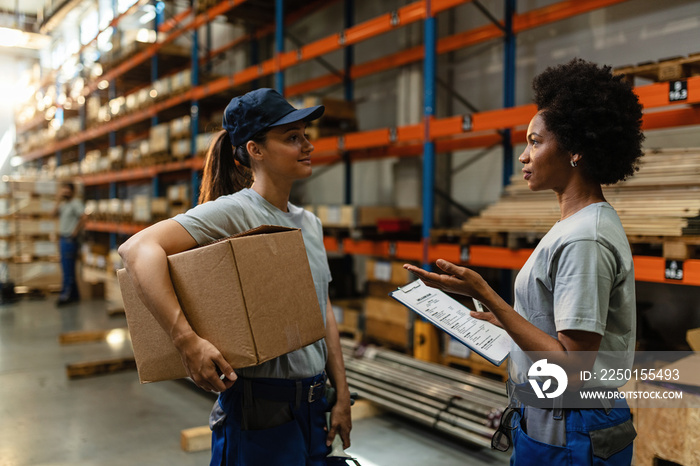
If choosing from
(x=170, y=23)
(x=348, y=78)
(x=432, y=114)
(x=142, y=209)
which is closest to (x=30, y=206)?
(x=142, y=209)

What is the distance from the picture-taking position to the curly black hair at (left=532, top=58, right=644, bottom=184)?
1.42 meters

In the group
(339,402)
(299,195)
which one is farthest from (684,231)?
(299,195)

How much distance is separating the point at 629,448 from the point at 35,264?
11.6m

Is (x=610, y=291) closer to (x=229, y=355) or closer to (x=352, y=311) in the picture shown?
(x=229, y=355)

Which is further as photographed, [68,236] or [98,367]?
Result: [68,236]

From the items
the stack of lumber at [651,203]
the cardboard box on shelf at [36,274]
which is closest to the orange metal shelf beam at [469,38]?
the stack of lumber at [651,203]

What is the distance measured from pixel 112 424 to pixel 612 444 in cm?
385

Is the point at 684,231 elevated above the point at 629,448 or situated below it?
above

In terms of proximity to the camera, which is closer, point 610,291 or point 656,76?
point 610,291

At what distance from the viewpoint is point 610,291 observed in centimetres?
134

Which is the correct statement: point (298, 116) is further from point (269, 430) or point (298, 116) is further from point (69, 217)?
point (69, 217)

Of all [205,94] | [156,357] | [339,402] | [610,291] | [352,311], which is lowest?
[352,311]

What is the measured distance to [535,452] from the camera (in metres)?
1.43

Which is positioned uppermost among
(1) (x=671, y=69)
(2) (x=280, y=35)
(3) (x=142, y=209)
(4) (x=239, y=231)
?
(2) (x=280, y=35)
